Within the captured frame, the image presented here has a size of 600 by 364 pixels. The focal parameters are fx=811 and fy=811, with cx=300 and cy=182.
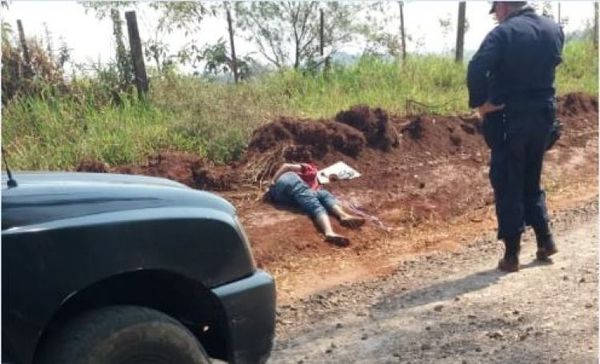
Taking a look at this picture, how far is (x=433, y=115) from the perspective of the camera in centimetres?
1073

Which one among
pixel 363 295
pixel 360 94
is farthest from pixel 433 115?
pixel 363 295

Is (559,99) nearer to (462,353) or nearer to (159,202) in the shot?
(462,353)

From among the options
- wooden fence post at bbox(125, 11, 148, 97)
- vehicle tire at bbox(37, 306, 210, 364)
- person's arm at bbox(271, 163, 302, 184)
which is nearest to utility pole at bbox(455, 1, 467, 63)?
wooden fence post at bbox(125, 11, 148, 97)

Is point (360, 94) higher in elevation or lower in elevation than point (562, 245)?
higher

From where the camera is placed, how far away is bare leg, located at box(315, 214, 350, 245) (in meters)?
7.05

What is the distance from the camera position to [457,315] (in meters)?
5.05

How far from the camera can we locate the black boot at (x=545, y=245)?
6090 millimetres

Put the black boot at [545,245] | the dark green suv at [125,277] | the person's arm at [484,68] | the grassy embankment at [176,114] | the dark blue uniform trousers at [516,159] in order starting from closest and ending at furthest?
1. the dark green suv at [125,277]
2. the person's arm at [484,68]
3. the dark blue uniform trousers at [516,159]
4. the black boot at [545,245]
5. the grassy embankment at [176,114]

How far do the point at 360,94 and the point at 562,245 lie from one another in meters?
5.39

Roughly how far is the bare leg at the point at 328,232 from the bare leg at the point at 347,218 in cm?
17

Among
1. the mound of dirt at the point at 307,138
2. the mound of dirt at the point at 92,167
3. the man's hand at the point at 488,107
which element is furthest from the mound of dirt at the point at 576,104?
the mound of dirt at the point at 92,167

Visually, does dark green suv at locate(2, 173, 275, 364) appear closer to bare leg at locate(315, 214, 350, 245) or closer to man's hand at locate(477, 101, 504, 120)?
man's hand at locate(477, 101, 504, 120)

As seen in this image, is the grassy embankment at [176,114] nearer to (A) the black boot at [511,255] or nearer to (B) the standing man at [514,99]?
(B) the standing man at [514,99]

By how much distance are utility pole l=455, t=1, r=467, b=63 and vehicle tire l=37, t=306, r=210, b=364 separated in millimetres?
11972
